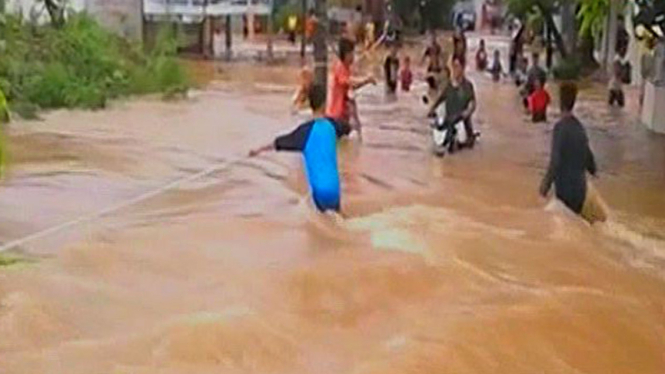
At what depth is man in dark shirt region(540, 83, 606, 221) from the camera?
474 inches

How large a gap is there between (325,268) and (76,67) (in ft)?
58.1

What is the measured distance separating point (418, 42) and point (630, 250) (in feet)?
164

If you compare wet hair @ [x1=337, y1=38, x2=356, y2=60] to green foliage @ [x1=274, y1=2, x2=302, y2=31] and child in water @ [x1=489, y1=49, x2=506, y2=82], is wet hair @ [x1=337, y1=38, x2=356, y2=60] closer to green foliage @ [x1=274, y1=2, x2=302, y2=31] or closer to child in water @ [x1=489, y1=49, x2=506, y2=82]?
child in water @ [x1=489, y1=49, x2=506, y2=82]

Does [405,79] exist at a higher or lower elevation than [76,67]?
lower

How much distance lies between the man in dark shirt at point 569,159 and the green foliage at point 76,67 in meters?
14.0

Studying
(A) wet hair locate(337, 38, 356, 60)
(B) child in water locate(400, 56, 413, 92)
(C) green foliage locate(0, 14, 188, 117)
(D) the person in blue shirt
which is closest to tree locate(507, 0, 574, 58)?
(B) child in water locate(400, 56, 413, 92)

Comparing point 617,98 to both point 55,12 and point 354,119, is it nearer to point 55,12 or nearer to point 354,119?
point 354,119

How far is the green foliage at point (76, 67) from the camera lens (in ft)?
85.0

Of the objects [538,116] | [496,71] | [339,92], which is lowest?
[496,71]

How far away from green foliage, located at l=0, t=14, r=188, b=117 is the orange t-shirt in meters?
6.76

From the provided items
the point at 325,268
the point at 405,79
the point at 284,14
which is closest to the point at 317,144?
the point at 325,268

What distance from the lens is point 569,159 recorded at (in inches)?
479

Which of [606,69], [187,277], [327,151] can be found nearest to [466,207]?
[327,151]

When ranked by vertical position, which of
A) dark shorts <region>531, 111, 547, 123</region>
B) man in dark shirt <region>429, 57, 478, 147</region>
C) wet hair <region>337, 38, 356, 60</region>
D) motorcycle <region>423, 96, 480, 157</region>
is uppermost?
wet hair <region>337, 38, 356, 60</region>
